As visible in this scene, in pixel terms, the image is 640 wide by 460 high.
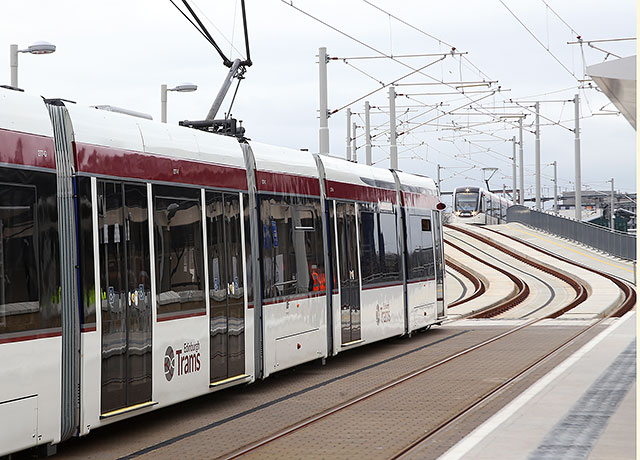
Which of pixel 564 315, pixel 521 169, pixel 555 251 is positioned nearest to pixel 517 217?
pixel 521 169

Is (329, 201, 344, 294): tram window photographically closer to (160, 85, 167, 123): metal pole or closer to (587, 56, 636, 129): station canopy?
(587, 56, 636, 129): station canopy

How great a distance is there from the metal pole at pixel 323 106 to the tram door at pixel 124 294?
58.5ft

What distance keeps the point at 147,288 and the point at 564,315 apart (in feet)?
62.6

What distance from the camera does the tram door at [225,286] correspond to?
1164 centimetres

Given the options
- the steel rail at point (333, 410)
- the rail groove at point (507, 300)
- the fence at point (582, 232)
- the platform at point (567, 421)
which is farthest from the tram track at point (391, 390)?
the fence at point (582, 232)

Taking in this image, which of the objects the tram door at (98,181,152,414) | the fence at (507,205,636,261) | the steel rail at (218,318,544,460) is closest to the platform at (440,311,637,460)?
the steel rail at (218,318,544,460)

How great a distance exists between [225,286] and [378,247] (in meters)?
6.33

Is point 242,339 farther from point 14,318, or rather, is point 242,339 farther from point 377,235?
point 377,235

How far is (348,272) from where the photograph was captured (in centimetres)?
1633

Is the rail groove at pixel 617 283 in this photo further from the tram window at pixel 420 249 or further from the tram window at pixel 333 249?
the tram window at pixel 333 249

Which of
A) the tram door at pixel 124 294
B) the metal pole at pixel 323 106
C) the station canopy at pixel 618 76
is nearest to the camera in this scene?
the station canopy at pixel 618 76

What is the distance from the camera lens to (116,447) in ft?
32.2

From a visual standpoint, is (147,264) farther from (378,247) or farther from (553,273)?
(553,273)

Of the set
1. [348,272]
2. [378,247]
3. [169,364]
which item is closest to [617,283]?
[378,247]
